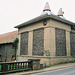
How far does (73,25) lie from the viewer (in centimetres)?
2331

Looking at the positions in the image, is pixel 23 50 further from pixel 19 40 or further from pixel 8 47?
pixel 8 47

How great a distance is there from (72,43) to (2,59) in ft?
54.8

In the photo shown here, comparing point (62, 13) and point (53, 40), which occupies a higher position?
point (62, 13)

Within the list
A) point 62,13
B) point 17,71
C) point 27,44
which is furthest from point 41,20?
point 62,13

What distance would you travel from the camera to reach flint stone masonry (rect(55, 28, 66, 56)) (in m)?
20.1

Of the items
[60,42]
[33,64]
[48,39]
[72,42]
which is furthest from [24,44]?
[33,64]

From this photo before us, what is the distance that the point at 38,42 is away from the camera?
20844mm

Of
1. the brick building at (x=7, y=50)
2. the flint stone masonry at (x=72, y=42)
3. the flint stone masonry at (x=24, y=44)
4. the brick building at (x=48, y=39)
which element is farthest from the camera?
the brick building at (x=7, y=50)

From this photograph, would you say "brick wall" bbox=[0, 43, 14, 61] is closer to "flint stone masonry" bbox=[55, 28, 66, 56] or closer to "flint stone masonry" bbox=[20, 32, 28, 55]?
"flint stone masonry" bbox=[20, 32, 28, 55]

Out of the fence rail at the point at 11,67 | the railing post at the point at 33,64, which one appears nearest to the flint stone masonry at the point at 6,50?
the railing post at the point at 33,64

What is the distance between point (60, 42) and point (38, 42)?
149 inches

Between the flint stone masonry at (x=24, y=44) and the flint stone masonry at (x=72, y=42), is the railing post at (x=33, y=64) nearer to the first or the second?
the flint stone masonry at (x=24, y=44)

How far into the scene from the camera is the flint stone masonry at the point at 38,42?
20016mm

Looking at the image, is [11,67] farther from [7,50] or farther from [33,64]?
[7,50]
